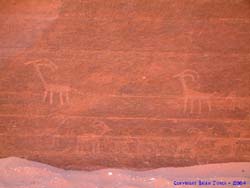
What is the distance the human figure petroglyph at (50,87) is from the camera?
237cm

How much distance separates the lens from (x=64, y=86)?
239 centimetres

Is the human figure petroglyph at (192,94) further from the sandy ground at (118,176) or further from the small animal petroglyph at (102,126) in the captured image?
the small animal petroglyph at (102,126)

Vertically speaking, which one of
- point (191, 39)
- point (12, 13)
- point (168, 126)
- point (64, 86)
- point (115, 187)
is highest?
point (12, 13)

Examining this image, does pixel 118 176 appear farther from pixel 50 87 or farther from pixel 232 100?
pixel 232 100

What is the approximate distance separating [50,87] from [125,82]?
1.56 feet

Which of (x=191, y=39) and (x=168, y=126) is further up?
(x=191, y=39)

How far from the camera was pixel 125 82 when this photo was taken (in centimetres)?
239

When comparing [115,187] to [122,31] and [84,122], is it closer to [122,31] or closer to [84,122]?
[84,122]

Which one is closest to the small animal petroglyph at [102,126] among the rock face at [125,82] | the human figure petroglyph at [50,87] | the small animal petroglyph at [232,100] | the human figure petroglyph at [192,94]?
the rock face at [125,82]

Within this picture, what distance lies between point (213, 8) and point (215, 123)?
28.5 inches

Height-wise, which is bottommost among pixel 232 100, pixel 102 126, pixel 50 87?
pixel 102 126

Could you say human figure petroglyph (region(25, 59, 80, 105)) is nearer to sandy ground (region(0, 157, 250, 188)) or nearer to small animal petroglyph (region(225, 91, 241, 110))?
sandy ground (region(0, 157, 250, 188))

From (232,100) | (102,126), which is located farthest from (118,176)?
(232,100)

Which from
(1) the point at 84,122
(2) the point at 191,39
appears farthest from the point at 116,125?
(2) the point at 191,39
